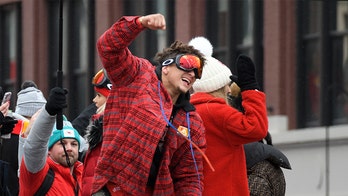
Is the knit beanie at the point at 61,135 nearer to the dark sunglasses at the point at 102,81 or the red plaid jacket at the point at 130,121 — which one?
the dark sunglasses at the point at 102,81

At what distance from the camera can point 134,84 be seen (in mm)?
8641

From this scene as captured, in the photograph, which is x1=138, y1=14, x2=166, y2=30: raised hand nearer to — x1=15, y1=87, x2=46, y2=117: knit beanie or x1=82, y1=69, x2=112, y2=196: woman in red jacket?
x1=82, y1=69, x2=112, y2=196: woman in red jacket

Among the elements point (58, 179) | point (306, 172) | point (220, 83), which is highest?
point (220, 83)

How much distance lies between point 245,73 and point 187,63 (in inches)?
35.3

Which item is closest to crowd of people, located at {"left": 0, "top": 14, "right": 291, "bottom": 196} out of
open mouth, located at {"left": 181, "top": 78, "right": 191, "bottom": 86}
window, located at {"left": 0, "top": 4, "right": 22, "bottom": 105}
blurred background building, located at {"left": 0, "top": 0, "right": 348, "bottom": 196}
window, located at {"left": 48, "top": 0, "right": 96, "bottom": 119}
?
open mouth, located at {"left": 181, "top": 78, "right": 191, "bottom": 86}

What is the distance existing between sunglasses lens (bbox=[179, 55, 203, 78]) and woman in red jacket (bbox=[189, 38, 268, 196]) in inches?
29.1

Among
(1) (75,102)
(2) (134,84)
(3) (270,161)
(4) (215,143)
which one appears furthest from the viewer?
(1) (75,102)

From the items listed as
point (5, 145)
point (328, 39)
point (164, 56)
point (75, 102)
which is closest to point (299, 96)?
point (328, 39)

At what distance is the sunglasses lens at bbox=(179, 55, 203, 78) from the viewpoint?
8883 mm

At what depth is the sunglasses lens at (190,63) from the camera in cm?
888

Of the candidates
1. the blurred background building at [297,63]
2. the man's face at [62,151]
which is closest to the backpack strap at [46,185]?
the man's face at [62,151]

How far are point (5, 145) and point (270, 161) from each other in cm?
199

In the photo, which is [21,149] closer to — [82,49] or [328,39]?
[328,39]

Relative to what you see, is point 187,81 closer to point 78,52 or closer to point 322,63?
point 322,63
